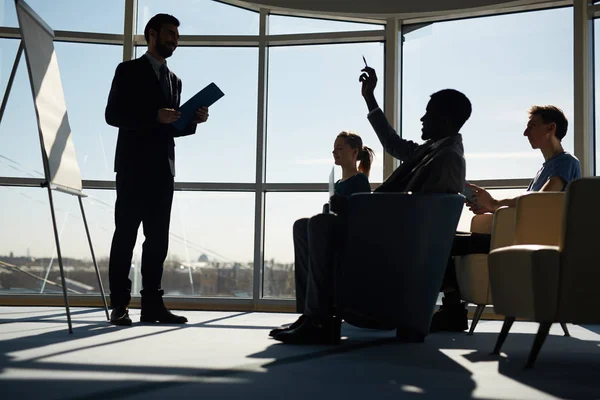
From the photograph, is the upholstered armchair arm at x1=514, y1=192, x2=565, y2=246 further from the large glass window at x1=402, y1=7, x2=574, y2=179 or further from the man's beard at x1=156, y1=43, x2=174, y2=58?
the large glass window at x1=402, y1=7, x2=574, y2=179

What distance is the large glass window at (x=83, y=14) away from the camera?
659 centimetres

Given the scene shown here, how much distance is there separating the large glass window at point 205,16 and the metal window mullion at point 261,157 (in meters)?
0.14

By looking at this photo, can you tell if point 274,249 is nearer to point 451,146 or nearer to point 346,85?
point 346,85

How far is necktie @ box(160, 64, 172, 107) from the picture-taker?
451cm

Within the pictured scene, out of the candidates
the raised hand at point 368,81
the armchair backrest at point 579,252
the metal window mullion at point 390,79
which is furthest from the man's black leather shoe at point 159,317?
the metal window mullion at point 390,79

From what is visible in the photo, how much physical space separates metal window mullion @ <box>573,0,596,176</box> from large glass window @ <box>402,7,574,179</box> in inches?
4.7

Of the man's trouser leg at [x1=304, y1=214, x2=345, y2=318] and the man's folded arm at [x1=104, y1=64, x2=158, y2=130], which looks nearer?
the man's trouser leg at [x1=304, y1=214, x2=345, y2=318]

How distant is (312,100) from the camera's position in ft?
22.1

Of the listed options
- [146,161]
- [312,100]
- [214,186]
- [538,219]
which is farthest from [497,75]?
[146,161]

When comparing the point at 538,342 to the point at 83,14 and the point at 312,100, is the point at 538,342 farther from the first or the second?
the point at 83,14

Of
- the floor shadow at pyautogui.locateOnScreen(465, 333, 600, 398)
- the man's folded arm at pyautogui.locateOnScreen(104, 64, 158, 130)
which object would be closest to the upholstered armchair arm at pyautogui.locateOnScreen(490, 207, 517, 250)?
the floor shadow at pyautogui.locateOnScreen(465, 333, 600, 398)

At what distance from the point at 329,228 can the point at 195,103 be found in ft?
4.92

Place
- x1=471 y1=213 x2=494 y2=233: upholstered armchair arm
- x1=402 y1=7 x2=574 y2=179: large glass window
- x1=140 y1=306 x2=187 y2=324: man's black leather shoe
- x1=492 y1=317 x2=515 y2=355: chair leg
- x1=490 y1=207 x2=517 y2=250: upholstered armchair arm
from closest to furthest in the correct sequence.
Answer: x1=492 y1=317 x2=515 y2=355: chair leg < x1=490 y1=207 x2=517 y2=250: upholstered armchair arm < x1=140 y1=306 x2=187 y2=324: man's black leather shoe < x1=471 y1=213 x2=494 y2=233: upholstered armchair arm < x1=402 y1=7 x2=574 y2=179: large glass window

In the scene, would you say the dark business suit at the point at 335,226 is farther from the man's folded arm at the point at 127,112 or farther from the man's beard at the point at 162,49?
the man's beard at the point at 162,49
